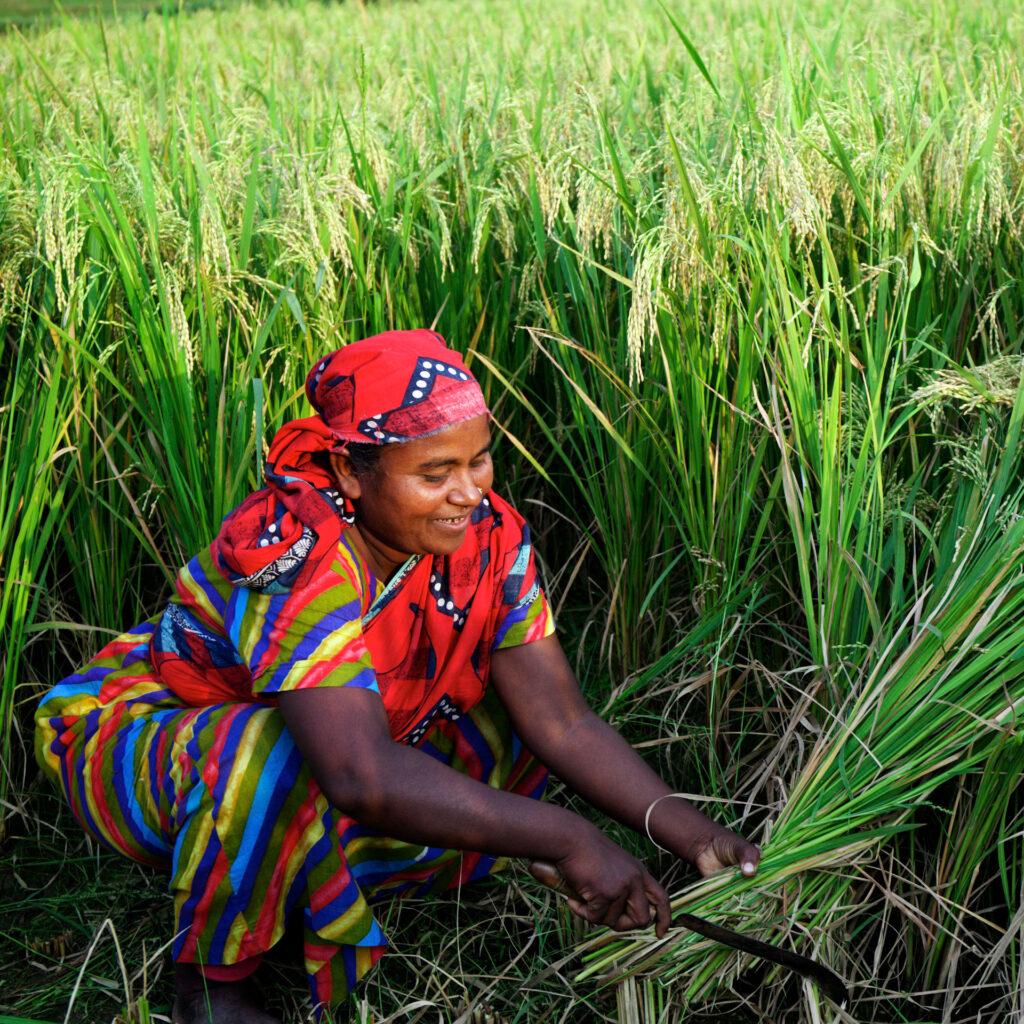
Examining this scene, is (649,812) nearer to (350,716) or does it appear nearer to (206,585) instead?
(350,716)

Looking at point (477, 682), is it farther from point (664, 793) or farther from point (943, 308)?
point (943, 308)

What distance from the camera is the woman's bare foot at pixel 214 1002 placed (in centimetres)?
193

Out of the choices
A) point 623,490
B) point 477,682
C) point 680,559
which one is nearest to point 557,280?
point 623,490

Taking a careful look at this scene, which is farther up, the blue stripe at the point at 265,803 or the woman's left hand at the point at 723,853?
the blue stripe at the point at 265,803

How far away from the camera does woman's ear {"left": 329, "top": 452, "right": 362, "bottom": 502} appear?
1892mm

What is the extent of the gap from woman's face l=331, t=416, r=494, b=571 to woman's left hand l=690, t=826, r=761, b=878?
23.6 inches

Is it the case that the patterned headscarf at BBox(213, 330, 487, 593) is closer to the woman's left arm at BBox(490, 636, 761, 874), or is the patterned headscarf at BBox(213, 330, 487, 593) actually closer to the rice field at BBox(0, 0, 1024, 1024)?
the rice field at BBox(0, 0, 1024, 1024)

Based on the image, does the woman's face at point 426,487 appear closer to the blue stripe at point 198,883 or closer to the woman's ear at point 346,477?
the woman's ear at point 346,477

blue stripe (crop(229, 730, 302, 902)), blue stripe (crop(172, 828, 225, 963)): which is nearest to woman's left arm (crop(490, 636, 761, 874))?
blue stripe (crop(229, 730, 302, 902))

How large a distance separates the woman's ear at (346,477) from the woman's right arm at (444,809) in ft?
0.99

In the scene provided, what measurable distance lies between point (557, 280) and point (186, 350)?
0.74 m

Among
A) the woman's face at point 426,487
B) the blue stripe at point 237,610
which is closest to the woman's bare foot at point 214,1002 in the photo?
the blue stripe at point 237,610

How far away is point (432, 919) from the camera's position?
2184mm

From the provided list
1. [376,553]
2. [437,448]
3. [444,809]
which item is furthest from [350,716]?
[437,448]
